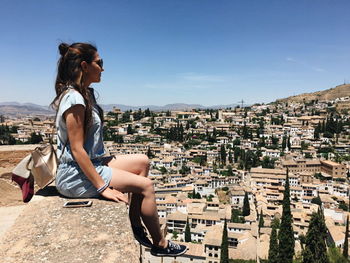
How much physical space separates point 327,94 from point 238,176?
9275 centimetres

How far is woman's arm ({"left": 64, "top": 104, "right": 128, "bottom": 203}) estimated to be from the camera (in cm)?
188

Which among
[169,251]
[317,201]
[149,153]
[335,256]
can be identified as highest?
[169,251]

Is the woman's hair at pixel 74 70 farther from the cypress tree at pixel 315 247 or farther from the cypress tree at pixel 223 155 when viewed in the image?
the cypress tree at pixel 223 155

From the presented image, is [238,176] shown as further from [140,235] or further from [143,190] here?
[143,190]

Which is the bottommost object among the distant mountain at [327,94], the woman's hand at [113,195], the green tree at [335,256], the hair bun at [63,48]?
the green tree at [335,256]

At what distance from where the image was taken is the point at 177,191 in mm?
32719

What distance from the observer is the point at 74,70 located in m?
2.03

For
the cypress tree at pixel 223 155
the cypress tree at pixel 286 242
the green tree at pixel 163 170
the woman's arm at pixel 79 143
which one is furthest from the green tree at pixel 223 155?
the woman's arm at pixel 79 143

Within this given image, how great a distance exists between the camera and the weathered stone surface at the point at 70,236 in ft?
4.29

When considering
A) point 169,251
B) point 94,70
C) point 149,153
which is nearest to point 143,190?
point 169,251

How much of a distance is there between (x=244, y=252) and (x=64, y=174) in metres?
20.3

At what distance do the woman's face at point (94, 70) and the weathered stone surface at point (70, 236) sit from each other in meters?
0.87

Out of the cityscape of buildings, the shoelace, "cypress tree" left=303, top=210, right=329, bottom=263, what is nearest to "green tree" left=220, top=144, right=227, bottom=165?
the cityscape of buildings

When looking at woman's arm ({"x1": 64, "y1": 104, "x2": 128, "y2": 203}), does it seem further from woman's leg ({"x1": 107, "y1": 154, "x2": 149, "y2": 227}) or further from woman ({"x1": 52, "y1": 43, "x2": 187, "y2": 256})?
woman's leg ({"x1": 107, "y1": 154, "x2": 149, "y2": 227})
